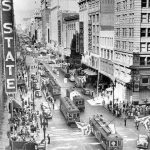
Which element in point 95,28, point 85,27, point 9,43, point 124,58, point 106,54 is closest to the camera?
point 9,43

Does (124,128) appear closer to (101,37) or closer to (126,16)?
(126,16)

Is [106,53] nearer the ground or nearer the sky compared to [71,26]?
nearer the ground

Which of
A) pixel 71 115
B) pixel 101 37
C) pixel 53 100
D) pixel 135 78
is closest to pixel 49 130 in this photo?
pixel 71 115

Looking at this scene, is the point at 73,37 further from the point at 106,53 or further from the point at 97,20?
the point at 106,53

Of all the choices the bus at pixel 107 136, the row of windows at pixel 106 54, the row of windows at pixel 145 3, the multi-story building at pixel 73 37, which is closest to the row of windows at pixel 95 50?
the row of windows at pixel 106 54

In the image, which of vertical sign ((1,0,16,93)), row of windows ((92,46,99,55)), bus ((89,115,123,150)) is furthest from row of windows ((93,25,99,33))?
vertical sign ((1,0,16,93))

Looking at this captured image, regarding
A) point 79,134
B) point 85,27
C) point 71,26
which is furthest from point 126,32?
point 71,26
